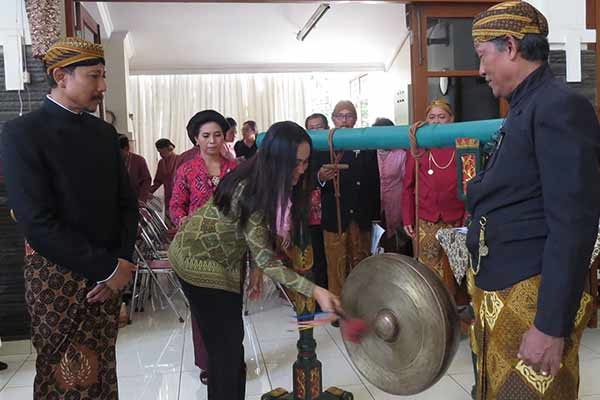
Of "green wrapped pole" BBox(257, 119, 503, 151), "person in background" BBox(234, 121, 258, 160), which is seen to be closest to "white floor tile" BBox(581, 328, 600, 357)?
"green wrapped pole" BBox(257, 119, 503, 151)

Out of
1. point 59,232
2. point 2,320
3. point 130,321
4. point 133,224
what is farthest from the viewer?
point 130,321

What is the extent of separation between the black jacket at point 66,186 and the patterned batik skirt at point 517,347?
1.05 meters

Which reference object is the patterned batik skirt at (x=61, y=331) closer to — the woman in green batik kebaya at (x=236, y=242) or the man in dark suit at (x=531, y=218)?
the woman in green batik kebaya at (x=236, y=242)

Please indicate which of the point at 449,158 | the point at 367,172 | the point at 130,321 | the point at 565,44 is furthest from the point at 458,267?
the point at 130,321

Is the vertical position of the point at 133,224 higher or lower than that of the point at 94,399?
higher

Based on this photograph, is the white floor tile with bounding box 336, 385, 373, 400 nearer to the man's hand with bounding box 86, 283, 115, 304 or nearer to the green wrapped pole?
the green wrapped pole

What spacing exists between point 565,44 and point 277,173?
2765mm

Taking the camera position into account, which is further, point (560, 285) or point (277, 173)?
point (277, 173)

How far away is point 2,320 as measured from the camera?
136 inches

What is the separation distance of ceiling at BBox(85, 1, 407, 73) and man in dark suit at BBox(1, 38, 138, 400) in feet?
14.8

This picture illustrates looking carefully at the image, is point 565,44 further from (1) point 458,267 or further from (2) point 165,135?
(2) point 165,135

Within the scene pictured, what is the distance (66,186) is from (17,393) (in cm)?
164

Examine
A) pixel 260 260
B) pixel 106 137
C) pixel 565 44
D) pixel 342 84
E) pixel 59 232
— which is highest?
pixel 342 84

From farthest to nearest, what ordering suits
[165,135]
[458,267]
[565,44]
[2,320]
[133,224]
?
[165,135] < [565,44] < [2,320] < [458,267] < [133,224]
